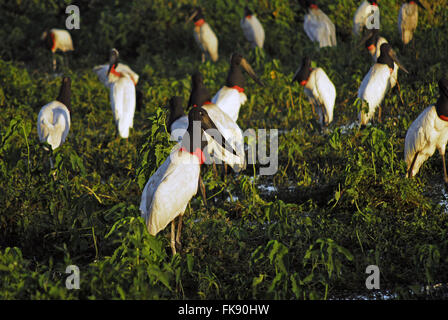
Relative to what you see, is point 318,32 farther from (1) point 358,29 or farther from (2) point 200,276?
(2) point 200,276

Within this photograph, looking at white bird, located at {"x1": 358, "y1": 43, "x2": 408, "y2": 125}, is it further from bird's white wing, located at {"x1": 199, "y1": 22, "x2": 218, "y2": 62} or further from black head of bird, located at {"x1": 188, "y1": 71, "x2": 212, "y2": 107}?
bird's white wing, located at {"x1": 199, "y1": 22, "x2": 218, "y2": 62}

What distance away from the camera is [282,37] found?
35.7 ft

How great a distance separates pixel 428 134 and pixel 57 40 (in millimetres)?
7649

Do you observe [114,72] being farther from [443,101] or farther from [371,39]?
[443,101]

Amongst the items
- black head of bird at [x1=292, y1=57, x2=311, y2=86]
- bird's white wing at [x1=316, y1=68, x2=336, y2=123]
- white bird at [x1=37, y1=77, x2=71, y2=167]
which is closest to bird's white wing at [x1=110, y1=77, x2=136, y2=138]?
white bird at [x1=37, y1=77, x2=71, y2=167]

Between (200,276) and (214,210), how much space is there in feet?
4.52

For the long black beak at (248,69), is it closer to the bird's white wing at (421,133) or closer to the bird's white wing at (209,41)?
the bird's white wing at (421,133)

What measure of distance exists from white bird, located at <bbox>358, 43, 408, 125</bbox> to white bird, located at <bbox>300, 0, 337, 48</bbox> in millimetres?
2870

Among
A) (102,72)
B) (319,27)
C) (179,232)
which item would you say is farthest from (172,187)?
(319,27)

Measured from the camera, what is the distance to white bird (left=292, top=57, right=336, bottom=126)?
7172 mm

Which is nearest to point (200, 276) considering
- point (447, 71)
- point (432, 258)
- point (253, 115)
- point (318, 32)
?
point (432, 258)

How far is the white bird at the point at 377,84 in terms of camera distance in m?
6.68

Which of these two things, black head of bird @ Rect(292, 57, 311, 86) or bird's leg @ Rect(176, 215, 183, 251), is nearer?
bird's leg @ Rect(176, 215, 183, 251)

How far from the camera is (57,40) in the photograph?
36.4 feet
